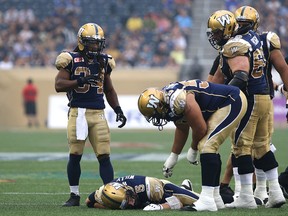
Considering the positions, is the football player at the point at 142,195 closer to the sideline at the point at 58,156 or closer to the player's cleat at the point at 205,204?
the player's cleat at the point at 205,204

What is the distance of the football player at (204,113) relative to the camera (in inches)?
285

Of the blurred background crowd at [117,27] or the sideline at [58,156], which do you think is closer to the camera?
the sideline at [58,156]

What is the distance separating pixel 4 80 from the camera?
25109 mm

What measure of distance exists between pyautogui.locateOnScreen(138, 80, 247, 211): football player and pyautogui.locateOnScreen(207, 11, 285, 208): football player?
245 mm

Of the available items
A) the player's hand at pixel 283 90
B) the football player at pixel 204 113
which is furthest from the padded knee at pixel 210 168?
the player's hand at pixel 283 90

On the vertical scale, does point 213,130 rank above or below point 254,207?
above

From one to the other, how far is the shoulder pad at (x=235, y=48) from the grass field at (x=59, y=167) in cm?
145

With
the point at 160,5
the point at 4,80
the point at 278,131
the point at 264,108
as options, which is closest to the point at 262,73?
the point at 264,108

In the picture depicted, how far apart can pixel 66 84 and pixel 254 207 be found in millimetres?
2218

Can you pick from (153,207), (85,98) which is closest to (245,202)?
(153,207)

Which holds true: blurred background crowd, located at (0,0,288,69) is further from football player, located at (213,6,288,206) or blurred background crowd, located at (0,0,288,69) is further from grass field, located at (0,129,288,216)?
football player, located at (213,6,288,206)

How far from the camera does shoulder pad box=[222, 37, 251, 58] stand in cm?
764

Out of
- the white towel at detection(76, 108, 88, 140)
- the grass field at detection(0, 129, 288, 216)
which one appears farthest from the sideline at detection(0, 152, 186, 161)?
the white towel at detection(76, 108, 88, 140)

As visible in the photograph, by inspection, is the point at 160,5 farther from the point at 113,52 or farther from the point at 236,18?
the point at 236,18
